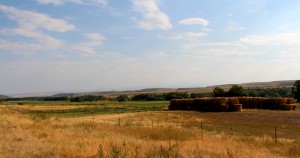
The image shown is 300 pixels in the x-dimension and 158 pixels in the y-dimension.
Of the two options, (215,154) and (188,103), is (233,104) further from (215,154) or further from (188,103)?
(215,154)

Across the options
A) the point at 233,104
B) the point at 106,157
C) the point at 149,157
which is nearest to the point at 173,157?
the point at 149,157

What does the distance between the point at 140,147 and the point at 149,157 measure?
12.1ft

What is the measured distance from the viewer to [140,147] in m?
15.8

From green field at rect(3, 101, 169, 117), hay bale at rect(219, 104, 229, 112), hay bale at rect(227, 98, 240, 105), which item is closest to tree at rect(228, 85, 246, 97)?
green field at rect(3, 101, 169, 117)

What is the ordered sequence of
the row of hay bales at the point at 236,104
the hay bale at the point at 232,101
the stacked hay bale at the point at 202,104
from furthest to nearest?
1. the stacked hay bale at the point at 202,104
2. the hay bale at the point at 232,101
3. the row of hay bales at the point at 236,104

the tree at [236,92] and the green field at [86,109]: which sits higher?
the tree at [236,92]

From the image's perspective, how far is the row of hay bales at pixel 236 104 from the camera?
207ft

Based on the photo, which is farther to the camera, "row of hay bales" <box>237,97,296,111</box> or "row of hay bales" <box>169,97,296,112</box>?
"row of hay bales" <box>169,97,296,112</box>

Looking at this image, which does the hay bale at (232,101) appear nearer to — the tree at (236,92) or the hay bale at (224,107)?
the hay bale at (224,107)

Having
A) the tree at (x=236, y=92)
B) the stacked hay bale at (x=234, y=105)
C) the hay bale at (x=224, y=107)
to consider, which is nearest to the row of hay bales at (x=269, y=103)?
the stacked hay bale at (x=234, y=105)

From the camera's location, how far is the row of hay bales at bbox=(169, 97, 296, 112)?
6297 centimetres

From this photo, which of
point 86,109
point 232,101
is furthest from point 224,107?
point 86,109

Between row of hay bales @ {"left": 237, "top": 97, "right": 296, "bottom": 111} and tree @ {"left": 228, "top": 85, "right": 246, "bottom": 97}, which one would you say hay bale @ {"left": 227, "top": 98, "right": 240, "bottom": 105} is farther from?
tree @ {"left": 228, "top": 85, "right": 246, "bottom": 97}

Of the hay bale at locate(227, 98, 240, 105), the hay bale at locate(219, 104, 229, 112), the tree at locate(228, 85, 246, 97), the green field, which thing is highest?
the tree at locate(228, 85, 246, 97)
